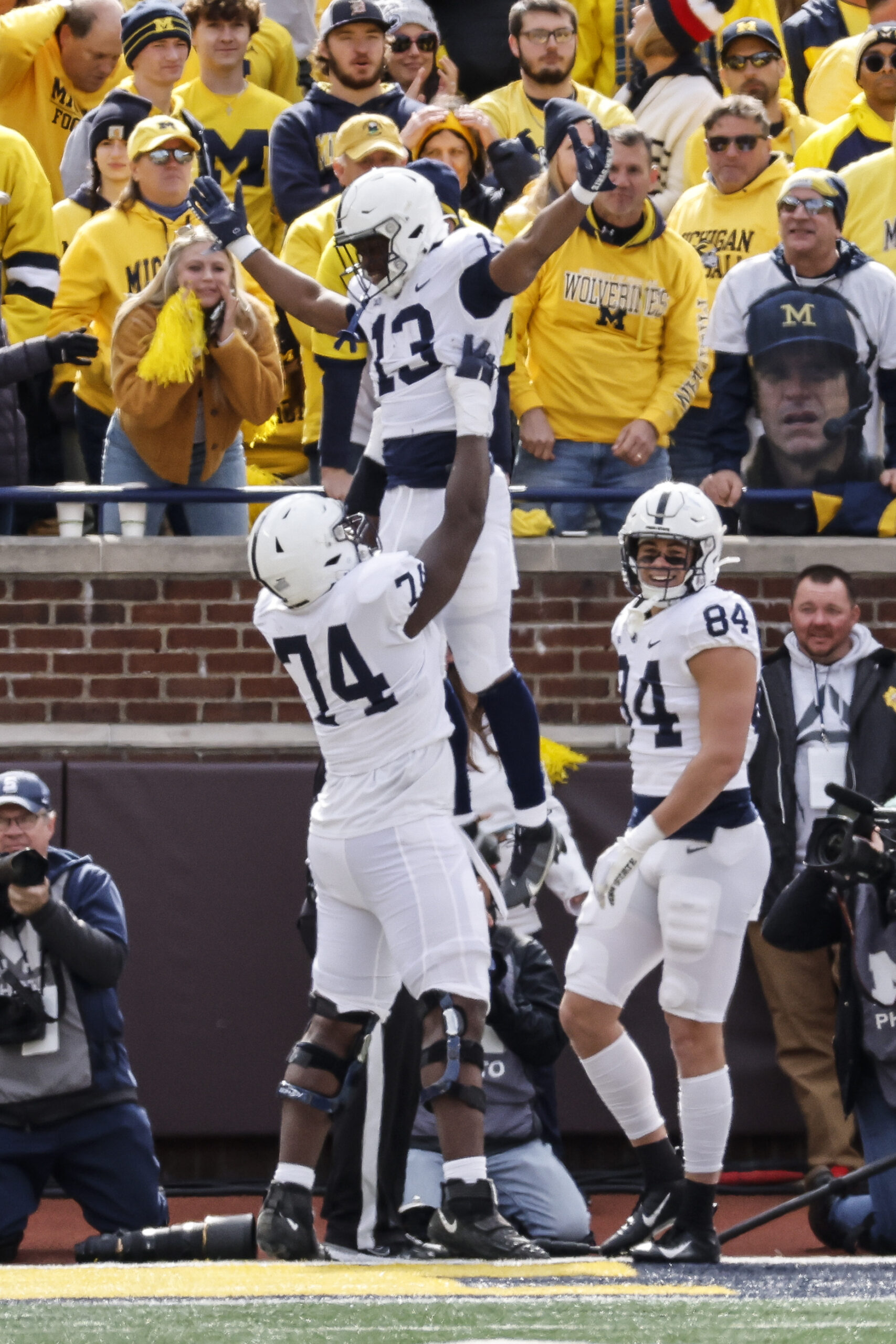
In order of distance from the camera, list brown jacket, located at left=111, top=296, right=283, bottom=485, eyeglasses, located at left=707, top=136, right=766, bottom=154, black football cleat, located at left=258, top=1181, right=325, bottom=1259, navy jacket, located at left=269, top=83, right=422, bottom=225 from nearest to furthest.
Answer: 1. black football cleat, located at left=258, top=1181, right=325, bottom=1259
2. brown jacket, located at left=111, top=296, right=283, bottom=485
3. eyeglasses, located at left=707, top=136, right=766, bottom=154
4. navy jacket, located at left=269, top=83, right=422, bottom=225


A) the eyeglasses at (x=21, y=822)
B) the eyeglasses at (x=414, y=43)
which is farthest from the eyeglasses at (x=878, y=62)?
the eyeglasses at (x=21, y=822)

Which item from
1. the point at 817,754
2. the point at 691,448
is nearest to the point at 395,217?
the point at 817,754

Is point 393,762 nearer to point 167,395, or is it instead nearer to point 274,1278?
point 274,1278

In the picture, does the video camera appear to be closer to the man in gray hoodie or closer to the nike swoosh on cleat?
the nike swoosh on cleat

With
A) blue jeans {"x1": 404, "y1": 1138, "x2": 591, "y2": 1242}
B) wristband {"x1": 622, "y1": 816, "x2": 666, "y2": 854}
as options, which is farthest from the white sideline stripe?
wristband {"x1": 622, "y1": 816, "x2": 666, "y2": 854}

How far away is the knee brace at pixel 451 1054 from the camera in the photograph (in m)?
4.98

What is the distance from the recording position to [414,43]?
30.4 feet

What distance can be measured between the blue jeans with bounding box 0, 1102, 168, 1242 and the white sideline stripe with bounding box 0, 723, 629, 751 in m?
1.49

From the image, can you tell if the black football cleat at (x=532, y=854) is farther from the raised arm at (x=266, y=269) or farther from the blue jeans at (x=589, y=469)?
the blue jeans at (x=589, y=469)

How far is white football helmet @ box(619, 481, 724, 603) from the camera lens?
564 centimetres

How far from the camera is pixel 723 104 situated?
26.9 feet

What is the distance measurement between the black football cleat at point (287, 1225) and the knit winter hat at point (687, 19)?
589 centimetres

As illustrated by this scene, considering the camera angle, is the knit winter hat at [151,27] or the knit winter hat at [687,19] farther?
the knit winter hat at [687,19]

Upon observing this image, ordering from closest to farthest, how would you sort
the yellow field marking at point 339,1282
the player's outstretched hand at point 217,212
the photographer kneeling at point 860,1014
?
the yellow field marking at point 339,1282 < the player's outstretched hand at point 217,212 < the photographer kneeling at point 860,1014
